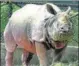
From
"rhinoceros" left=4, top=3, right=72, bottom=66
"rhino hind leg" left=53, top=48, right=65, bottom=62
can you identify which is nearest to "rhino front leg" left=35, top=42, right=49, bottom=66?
"rhinoceros" left=4, top=3, right=72, bottom=66

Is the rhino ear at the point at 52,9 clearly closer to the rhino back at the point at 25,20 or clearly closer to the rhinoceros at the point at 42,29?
the rhinoceros at the point at 42,29

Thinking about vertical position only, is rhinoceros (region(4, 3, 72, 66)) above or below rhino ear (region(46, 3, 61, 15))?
below

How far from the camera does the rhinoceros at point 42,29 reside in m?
5.99

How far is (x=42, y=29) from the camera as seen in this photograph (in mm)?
6355

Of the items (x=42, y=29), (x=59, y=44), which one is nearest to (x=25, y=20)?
(x=42, y=29)

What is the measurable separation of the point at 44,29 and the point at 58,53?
1.49 ft

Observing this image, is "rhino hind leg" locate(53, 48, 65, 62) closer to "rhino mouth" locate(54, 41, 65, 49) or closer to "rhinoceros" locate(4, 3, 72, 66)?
"rhinoceros" locate(4, 3, 72, 66)

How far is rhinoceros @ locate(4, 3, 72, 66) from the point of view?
5992 millimetres

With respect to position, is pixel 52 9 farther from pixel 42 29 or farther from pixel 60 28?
pixel 60 28

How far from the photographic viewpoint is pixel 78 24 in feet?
30.5

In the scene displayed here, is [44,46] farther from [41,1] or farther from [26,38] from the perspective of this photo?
[41,1]

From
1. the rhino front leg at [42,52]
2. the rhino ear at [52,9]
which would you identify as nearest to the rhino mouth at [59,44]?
the rhino front leg at [42,52]

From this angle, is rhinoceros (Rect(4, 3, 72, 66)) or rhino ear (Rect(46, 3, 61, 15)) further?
rhino ear (Rect(46, 3, 61, 15))

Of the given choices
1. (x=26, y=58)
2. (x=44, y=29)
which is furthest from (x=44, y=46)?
(x=26, y=58)
